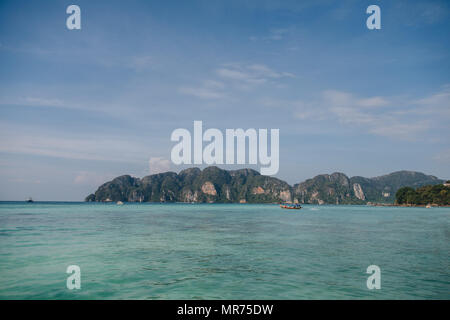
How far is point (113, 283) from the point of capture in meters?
14.3

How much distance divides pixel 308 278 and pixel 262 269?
2839 millimetres

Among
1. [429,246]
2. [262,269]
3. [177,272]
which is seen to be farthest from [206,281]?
[429,246]
